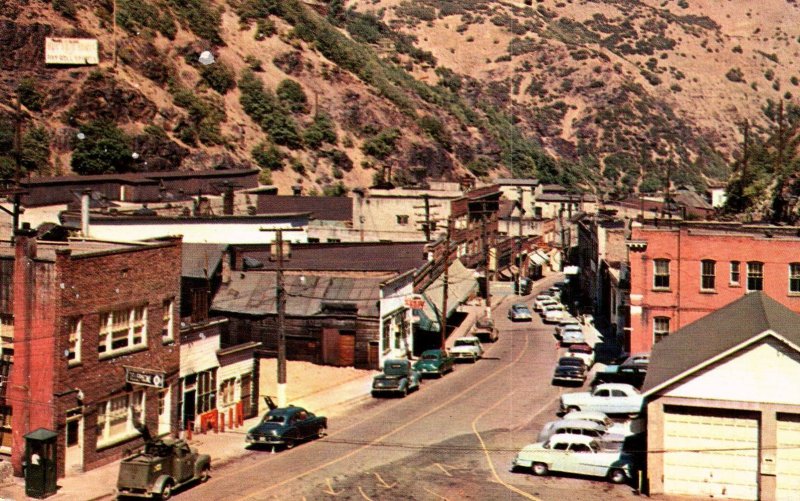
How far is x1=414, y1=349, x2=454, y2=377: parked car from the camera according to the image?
57250 mm

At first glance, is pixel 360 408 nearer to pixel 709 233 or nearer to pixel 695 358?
pixel 695 358

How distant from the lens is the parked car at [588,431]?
3859 cm

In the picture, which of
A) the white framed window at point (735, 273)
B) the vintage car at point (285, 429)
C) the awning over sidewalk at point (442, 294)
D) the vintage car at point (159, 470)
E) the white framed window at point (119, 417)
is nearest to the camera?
the vintage car at point (159, 470)

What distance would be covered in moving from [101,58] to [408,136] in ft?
146

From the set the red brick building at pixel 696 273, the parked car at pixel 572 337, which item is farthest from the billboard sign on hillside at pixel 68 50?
the red brick building at pixel 696 273

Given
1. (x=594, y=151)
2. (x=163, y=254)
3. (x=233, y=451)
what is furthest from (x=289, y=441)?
(x=594, y=151)

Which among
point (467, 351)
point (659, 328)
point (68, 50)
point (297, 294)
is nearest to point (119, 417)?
point (297, 294)

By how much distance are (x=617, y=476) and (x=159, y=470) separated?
14918 mm

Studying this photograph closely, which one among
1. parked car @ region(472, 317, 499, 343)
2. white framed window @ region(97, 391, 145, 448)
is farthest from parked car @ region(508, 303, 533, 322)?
white framed window @ region(97, 391, 145, 448)

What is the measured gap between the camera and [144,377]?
39094 millimetres

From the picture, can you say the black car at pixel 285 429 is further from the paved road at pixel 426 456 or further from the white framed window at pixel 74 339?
the white framed window at pixel 74 339

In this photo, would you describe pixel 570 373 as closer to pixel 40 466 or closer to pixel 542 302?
pixel 40 466

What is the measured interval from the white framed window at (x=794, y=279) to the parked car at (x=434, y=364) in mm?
18144

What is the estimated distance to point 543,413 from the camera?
47.1 m
